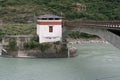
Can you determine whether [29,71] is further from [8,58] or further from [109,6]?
[109,6]

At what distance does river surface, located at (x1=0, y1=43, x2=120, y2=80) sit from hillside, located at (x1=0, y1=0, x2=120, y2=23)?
40.5 metres

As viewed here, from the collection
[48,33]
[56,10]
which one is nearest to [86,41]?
[56,10]

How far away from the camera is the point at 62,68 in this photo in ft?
124

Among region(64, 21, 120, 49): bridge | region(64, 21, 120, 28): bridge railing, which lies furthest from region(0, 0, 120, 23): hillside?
region(64, 21, 120, 49): bridge

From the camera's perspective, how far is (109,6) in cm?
9875

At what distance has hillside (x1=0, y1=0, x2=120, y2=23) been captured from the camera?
3390 inches

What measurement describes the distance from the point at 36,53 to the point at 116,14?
159 feet

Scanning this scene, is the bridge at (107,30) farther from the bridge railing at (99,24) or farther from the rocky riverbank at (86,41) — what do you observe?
the rocky riverbank at (86,41)

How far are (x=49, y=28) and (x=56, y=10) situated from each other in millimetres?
42130

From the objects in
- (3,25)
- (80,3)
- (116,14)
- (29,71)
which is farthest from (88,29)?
(80,3)

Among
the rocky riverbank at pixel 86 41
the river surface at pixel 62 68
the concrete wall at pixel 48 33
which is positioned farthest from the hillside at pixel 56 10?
the river surface at pixel 62 68

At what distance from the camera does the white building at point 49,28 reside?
1866 inches

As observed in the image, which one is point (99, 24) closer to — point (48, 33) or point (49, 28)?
point (49, 28)

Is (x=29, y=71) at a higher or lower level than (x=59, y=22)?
lower
